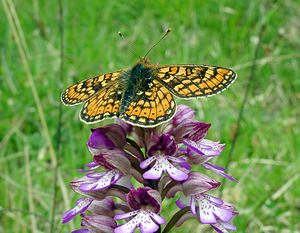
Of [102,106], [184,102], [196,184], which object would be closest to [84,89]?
[102,106]

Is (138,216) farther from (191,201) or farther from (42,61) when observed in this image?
(42,61)

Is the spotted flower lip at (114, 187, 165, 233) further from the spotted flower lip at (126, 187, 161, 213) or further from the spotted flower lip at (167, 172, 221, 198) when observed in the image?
the spotted flower lip at (167, 172, 221, 198)

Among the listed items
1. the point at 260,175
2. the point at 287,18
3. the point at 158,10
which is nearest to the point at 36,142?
the point at 260,175

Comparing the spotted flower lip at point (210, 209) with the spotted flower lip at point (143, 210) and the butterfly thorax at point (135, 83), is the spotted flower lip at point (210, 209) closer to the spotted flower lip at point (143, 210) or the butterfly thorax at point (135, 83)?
the spotted flower lip at point (143, 210)

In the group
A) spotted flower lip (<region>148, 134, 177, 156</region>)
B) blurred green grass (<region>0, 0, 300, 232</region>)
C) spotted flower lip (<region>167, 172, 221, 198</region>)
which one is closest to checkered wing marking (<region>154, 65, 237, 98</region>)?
spotted flower lip (<region>148, 134, 177, 156</region>)

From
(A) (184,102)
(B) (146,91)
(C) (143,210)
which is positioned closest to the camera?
(C) (143,210)

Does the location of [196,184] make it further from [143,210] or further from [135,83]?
[135,83]
